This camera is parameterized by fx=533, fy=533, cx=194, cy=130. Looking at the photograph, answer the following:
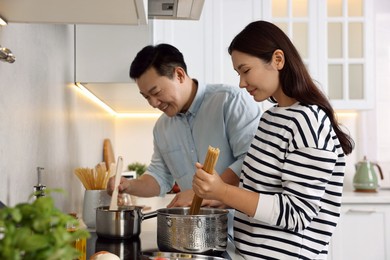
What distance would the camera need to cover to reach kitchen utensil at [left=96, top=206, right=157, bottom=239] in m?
1.50

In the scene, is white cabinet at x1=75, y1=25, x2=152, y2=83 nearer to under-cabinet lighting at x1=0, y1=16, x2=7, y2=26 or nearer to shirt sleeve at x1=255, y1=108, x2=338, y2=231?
under-cabinet lighting at x1=0, y1=16, x2=7, y2=26

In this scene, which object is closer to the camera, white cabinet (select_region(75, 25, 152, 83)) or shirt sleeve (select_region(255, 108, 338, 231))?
shirt sleeve (select_region(255, 108, 338, 231))

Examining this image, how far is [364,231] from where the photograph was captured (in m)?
3.04

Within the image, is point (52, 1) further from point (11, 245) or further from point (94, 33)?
point (94, 33)

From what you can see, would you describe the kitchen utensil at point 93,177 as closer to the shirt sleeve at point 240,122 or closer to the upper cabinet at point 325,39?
the shirt sleeve at point 240,122

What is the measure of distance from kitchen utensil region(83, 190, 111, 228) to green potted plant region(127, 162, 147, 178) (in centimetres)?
150

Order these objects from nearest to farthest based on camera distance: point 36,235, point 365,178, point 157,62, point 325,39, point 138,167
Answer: point 36,235
point 157,62
point 325,39
point 365,178
point 138,167

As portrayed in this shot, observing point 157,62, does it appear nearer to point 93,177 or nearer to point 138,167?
point 93,177

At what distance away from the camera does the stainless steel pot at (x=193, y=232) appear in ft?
4.11

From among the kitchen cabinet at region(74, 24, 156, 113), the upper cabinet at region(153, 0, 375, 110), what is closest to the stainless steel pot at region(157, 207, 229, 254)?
the kitchen cabinet at region(74, 24, 156, 113)

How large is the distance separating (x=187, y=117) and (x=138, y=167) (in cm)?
167

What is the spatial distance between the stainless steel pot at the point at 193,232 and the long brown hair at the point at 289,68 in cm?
35

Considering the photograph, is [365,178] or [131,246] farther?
[365,178]

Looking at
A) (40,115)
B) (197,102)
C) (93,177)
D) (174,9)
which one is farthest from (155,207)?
(40,115)
